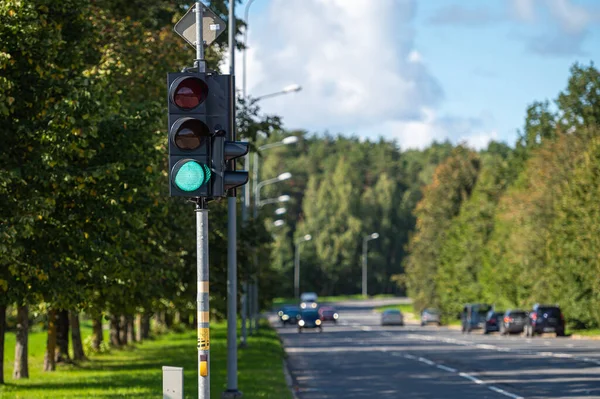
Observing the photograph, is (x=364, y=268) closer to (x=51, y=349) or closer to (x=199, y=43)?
(x=51, y=349)

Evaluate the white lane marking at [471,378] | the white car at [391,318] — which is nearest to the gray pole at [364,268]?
the white car at [391,318]

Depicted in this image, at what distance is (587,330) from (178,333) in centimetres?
2259

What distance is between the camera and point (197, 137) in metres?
10.5

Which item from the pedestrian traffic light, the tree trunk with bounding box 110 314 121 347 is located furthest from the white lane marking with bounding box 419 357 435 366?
the pedestrian traffic light

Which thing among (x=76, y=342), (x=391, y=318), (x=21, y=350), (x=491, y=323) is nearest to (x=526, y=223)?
(x=491, y=323)

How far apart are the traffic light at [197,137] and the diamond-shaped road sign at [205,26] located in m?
1.84

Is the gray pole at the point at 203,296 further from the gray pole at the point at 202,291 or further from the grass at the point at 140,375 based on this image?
the grass at the point at 140,375

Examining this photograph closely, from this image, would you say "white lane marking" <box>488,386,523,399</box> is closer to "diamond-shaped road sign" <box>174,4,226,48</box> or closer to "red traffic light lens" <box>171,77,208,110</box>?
"diamond-shaped road sign" <box>174,4,226,48</box>

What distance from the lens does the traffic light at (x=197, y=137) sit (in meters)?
10.4

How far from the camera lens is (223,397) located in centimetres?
1953

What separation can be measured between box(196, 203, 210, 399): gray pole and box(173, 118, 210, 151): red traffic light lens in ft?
2.12

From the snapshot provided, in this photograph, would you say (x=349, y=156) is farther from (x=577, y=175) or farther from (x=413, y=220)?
(x=577, y=175)

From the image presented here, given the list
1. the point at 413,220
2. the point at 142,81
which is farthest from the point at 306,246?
the point at 142,81

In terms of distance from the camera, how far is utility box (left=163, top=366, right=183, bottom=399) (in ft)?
34.1
